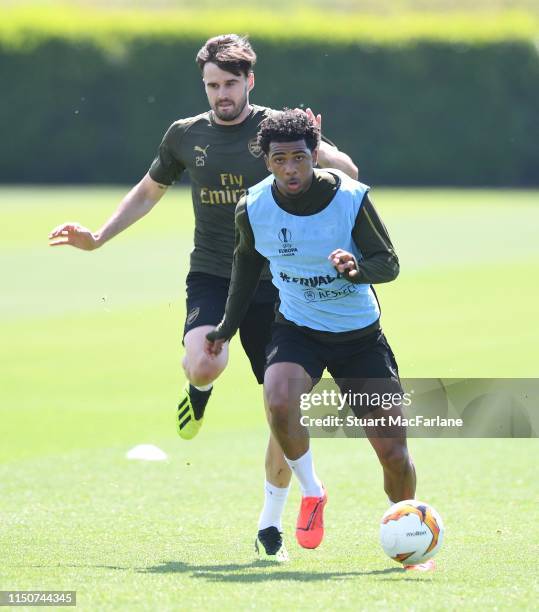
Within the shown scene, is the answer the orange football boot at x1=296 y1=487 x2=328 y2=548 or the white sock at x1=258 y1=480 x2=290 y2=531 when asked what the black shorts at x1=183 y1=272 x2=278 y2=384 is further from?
the orange football boot at x1=296 y1=487 x2=328 y2=548

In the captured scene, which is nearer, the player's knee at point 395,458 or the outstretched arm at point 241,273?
the player's knee at point 395,458

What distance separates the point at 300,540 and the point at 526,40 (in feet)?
139

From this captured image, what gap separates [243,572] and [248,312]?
202 cm

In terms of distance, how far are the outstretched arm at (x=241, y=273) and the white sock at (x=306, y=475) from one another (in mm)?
860

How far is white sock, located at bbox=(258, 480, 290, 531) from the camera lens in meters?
7.77

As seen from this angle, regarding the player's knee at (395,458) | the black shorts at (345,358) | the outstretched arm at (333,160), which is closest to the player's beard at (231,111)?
the outstretched arm at (333,160)

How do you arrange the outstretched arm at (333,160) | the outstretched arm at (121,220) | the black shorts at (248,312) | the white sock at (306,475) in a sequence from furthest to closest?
the outstretched arm at (121,220), the black shorts at (248,312), the outstretched arm at (333,160), the white sock at (306,475)

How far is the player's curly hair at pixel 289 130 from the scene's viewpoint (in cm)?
707

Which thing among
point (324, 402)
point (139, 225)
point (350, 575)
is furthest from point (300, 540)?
point (139, 225)

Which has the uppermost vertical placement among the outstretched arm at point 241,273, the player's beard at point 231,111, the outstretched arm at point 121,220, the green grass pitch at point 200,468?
the player's beard at point 231,111

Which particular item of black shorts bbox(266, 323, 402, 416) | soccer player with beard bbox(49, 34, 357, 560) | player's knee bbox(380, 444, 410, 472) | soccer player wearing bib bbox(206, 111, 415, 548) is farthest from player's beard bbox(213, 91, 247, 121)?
player's knee bbox(380, 444, 410, 472)

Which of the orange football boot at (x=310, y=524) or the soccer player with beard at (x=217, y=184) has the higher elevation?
the soccer player with beard at (x=217, y=184)

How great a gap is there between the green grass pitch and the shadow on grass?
0.07 feet

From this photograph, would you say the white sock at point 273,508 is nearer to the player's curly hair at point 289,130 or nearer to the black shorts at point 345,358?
the black shorts at point 345,358
